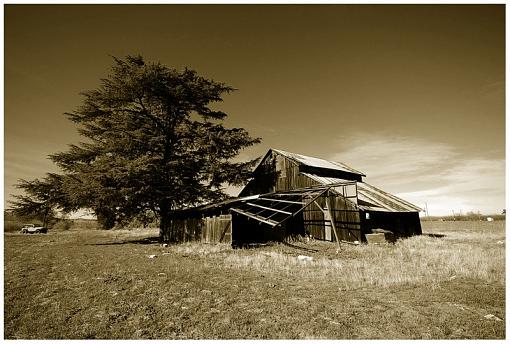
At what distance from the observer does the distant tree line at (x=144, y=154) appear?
72.6 feet

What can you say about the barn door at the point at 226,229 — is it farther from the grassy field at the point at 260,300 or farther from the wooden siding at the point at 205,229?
the grassy field at the point at 260,300

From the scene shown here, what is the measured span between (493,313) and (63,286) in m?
12.0

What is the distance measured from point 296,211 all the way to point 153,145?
13649 mm

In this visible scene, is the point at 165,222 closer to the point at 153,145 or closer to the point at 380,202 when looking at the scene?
the point at 153,145

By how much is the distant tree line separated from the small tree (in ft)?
0.23

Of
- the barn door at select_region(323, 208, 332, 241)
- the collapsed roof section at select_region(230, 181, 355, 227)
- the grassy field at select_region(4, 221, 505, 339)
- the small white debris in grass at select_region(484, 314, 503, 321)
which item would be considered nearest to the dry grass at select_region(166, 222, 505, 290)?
the grassy field at select_region(4, 221, 505, 339)

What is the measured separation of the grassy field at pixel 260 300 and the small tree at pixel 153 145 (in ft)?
32.7

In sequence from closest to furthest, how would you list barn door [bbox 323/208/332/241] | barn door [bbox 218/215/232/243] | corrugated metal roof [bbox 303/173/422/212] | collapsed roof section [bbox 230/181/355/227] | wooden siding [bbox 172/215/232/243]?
1. collapsed roof section [bbox 230/181/355/227]
2. barn door [bbox 218/215/232/243]
3. wooden siding [bbox 172/215/232/243]
4. barn door [bbox 323/208/332/241]
5. corrugated metal roof [bbox 303/173/422/212]

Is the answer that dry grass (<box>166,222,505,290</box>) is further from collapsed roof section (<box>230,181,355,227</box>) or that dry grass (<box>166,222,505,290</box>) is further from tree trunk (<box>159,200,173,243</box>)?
tree trunk (<box>159,200,173,243</box>)

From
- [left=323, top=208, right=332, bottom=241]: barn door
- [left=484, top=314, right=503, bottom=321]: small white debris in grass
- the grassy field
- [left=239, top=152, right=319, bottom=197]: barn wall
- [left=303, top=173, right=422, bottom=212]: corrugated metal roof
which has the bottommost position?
[left=484, top=314, right=503, bottom=321]: small white debris in grass

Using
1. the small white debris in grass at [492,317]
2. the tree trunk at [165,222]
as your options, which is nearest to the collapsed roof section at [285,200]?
the tree trunk at [165,222]

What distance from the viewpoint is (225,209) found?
2500cm

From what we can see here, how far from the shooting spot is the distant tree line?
2214cm

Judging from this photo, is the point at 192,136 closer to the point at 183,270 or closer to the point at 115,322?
the point at 183,270
